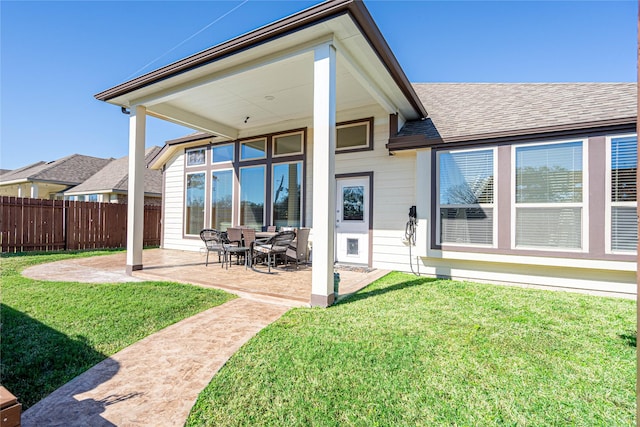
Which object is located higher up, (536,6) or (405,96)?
(536,6)

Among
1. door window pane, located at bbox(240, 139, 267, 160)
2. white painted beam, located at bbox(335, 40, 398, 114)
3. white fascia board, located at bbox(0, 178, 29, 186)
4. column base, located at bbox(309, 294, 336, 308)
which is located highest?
Result: white painted beam, located at bbox(335, 40, 398, 114)

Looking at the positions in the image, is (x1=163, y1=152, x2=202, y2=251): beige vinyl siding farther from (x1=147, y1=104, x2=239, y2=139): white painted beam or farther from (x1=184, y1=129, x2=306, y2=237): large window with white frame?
(x1=147, y1=104, x2=239, y2=139): white painted beam

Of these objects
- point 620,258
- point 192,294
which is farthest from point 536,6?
point 192,294

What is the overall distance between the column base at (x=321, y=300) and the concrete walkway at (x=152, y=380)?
0.61m

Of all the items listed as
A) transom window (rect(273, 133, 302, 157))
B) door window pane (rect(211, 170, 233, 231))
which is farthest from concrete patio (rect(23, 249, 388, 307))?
transom window (rect(273, 133, 302, 157))

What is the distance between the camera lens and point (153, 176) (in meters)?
17.5

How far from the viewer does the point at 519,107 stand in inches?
233

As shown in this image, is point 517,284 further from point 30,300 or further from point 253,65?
point 30,300

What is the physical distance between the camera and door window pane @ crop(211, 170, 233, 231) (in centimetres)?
909

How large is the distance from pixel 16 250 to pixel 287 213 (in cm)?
844

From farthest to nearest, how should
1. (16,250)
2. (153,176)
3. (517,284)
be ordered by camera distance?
(153,176) < (16,250) < (517,284)

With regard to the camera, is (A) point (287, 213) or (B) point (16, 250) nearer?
(A) point (287, 213)

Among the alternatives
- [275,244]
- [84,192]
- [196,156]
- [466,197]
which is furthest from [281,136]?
[84,192]

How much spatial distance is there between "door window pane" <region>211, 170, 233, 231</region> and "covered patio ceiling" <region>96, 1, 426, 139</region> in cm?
171
